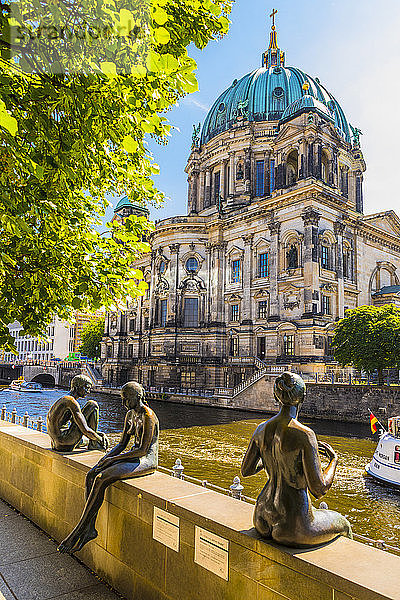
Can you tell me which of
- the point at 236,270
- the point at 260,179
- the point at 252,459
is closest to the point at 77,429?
the point at 252,459

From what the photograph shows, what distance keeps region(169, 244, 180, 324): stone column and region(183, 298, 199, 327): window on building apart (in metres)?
1.20

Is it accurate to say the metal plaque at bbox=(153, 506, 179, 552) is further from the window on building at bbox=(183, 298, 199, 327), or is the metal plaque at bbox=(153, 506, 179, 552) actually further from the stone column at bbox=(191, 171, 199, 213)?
the stone column at bbox=(191, 171, 199, 213)

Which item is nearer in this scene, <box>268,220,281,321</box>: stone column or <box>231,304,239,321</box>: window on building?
<box>268,220,281,321</box>: stone column

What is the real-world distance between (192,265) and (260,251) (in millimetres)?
10938

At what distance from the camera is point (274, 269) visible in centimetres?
5022

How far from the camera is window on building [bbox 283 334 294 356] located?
152 ft

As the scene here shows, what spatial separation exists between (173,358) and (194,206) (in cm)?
2557

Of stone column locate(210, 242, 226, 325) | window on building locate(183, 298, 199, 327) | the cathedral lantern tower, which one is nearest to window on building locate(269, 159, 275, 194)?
the cathedral lantern tower

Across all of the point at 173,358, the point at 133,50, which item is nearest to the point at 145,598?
the point at 133,50

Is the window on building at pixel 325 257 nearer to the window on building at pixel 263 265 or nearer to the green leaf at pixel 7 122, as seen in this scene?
the window on building at pixel 263 265

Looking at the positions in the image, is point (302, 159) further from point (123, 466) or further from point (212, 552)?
point (212, 552)

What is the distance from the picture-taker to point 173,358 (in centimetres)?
5722

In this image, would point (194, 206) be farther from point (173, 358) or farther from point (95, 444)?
point (95, 444)

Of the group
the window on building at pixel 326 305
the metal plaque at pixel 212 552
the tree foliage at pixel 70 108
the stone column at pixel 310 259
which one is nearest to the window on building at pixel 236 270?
the stone column at pixel 310 259
